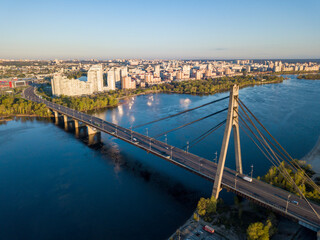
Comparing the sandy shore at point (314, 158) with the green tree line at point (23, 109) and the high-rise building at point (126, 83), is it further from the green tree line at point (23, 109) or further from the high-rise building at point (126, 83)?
the high-rise building at point (126, 83)

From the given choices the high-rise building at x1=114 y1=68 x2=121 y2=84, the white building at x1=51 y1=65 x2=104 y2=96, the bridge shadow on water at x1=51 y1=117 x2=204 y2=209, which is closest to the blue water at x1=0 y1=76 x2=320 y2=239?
the bridge shadow on water at x1=51 y1=117 x2=204 y2=209

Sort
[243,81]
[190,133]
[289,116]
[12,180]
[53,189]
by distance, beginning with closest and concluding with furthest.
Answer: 1. [53,189]
2. [12,180]
3. [190,133]
4. [289,116]
5. [243,81]

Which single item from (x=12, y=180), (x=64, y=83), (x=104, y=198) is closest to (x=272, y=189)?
(x=104, y=198)

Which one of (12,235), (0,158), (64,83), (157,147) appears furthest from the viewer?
(64,83)

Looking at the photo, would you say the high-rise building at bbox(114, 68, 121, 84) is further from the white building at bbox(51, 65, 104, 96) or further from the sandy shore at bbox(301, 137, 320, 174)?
the sandy shore at bbox(301, 137, 320, 174)

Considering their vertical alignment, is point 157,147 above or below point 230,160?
above

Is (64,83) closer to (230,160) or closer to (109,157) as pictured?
(109,157)

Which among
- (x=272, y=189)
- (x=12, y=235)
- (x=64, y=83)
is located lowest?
(x=12, y=235)
